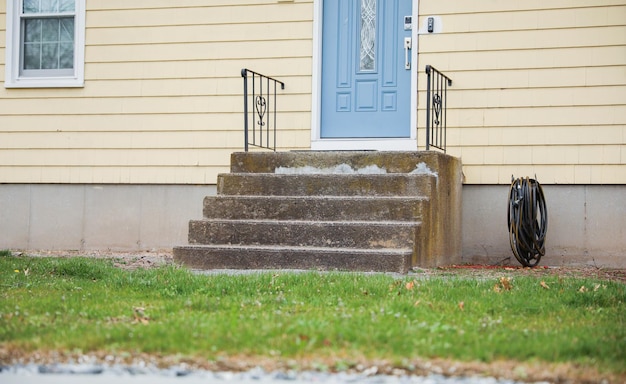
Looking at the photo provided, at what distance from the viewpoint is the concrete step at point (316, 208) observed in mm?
8312

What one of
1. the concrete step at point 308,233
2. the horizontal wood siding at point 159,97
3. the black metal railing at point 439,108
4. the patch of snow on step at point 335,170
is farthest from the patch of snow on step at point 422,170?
the horizontal wood siding at point 159,97

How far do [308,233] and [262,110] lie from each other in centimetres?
257

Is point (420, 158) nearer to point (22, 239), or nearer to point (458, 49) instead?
point (458, 49)

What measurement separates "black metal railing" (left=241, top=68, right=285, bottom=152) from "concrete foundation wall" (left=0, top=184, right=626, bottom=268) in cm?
86

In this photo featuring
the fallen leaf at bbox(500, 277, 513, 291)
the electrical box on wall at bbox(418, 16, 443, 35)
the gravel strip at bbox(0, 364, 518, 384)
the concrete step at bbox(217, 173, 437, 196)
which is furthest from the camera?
the electrical box on wall at bbox(418, 16, 443, 35)

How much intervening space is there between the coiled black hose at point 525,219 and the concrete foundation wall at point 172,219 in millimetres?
444

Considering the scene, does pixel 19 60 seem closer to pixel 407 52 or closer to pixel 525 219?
pixel 407 52

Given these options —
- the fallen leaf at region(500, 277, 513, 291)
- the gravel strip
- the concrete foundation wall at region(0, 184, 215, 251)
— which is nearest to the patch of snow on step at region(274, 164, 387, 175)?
the concrete foundation wall at region(0, 184, 215, 251)

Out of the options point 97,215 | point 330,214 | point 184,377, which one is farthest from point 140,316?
point 97,215

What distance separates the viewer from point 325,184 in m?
8.78

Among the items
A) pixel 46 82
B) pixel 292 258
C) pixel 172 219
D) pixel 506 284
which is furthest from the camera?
pixel 46 82

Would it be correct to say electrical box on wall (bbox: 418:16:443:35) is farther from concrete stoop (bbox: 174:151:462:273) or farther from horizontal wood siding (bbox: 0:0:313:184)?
concrete stoop (bbox: 174:151:462:273)

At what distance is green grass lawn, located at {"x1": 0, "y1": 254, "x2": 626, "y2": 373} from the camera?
456cm

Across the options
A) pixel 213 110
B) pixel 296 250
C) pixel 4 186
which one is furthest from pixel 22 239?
pixel 296 250
